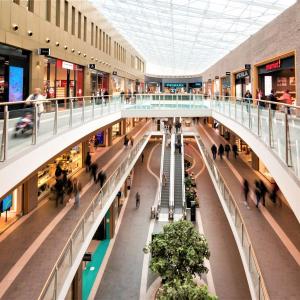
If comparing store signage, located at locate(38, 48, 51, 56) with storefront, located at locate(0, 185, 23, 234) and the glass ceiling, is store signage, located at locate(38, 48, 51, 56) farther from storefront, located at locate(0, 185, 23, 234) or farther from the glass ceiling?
the glass ceiling

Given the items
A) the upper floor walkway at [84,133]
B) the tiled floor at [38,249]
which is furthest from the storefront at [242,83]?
the tiled floor at [38,249]

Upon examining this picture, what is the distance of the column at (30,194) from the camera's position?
12.6 m

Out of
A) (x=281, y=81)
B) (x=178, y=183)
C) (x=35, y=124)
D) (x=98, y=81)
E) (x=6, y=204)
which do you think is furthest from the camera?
(x=98, y=81)

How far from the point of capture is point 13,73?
12.1 m

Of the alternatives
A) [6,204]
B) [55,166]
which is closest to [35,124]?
[6,204]

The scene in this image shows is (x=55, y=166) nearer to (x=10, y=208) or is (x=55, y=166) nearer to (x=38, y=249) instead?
(x=10, y=208)

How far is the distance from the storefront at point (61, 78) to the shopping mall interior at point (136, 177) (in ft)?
0.38

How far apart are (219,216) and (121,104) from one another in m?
9.53

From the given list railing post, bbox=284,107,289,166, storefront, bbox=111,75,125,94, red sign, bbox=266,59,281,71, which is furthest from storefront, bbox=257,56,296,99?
storefront, bbox=111,75,125,94

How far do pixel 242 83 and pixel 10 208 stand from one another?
17.9 meters

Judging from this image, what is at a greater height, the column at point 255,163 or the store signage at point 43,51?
the store signage at point 43,51

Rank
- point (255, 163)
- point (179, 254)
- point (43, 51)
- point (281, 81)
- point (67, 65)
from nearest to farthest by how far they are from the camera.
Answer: point (179, 254)
point (43, 51)
point (281, 81)
point (67, 65)
point (255, 163)

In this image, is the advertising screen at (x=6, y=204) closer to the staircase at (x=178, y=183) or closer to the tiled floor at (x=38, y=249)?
the tiled floor at (x=38, y=249)

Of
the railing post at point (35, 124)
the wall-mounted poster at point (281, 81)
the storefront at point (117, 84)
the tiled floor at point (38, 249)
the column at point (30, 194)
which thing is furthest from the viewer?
the storefront at point (117, 84)
